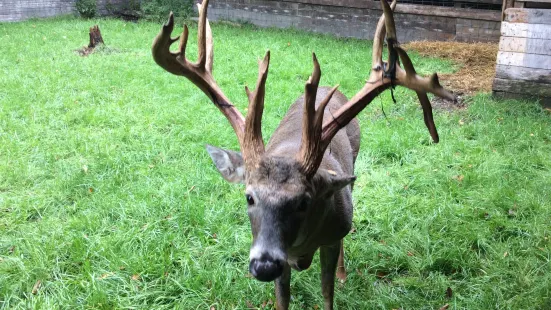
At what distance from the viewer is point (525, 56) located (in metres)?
7.04

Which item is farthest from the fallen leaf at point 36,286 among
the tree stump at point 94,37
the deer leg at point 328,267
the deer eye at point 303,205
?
the tree stump at point 94,37

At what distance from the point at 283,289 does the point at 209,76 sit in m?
1.40

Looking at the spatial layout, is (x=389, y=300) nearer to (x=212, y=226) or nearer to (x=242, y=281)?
(x=242, y=281)

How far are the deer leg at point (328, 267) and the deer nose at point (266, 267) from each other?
97cm

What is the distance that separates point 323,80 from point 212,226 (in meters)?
4.76

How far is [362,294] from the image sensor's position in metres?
3.61

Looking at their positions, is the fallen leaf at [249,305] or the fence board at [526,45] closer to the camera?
the fallen leaf at [249,305]

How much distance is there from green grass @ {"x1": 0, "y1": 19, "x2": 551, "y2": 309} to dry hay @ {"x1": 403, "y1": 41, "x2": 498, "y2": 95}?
2.99ft

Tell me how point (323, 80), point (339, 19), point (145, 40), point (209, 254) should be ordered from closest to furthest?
point (209, 254) → point (323, 80) → point (145, 40) → point (339, 19)

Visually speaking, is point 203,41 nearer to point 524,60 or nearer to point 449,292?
point 449,292

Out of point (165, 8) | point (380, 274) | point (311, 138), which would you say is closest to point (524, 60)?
point (380, 274)

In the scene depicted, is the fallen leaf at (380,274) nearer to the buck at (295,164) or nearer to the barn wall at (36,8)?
the buck at (295,164)

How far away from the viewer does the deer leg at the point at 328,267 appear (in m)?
3.12

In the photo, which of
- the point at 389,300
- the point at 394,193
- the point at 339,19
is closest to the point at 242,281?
the point at 389,300
